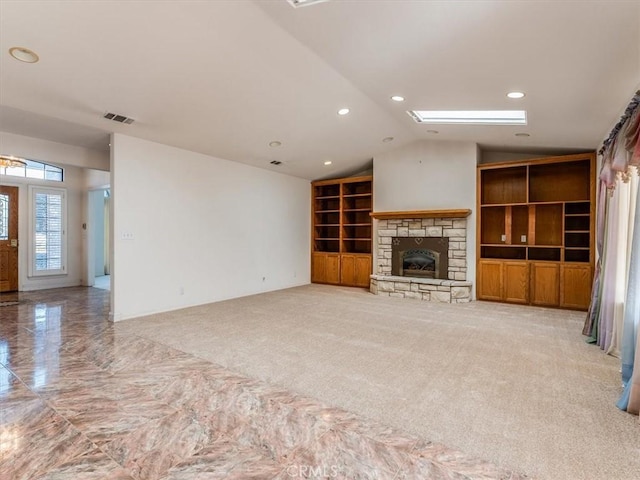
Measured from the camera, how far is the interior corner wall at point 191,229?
5.12m

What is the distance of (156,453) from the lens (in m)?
2.00

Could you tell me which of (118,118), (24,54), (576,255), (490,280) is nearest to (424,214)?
(490,280)

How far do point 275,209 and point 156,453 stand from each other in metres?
6.27

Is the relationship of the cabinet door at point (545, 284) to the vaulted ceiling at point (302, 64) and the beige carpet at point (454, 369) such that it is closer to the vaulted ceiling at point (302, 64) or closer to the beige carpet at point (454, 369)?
the beige carpet at point (454, 369)

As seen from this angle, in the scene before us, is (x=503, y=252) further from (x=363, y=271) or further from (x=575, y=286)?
(x=363, y=271)

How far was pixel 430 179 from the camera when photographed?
706 centimetres

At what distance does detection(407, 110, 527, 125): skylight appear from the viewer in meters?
4.76

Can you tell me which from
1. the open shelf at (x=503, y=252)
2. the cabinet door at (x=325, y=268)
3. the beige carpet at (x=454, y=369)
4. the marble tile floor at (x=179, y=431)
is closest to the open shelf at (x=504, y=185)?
the open shelf at (x=503, y=252)

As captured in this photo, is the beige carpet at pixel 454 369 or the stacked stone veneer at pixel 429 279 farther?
the stacked stone veneer at pixel 429 279

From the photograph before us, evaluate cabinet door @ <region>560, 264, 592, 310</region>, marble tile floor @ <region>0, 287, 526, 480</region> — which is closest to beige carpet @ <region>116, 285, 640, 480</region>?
marble tile floor @ <region>0, 287, 526, 480</region>

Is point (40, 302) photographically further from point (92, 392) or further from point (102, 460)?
point (102, 460)

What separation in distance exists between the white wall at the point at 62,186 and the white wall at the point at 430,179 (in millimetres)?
5760

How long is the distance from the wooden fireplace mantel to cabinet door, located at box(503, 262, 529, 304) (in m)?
1.28

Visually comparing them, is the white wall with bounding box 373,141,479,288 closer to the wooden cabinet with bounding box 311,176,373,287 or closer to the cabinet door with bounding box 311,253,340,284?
the wooden cabinet with bounding box 311,176,373,287
